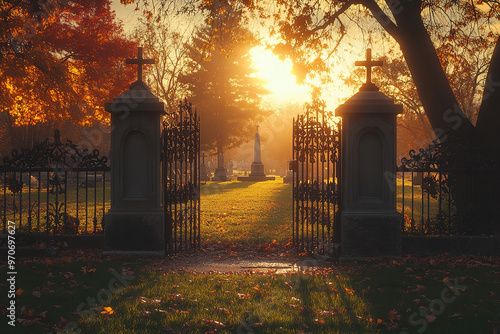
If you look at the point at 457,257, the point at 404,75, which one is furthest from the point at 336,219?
the point at 404,75

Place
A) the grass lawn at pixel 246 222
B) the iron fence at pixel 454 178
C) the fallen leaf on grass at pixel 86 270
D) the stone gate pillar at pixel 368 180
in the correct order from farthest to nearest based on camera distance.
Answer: the grass lawn at pixel 246 222 < the iron fence at pixel 454 178 < the stone gate pillar at pixel 368 180 < the fallen leaf on grass at pixel 86 270

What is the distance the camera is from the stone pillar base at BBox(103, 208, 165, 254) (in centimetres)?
751

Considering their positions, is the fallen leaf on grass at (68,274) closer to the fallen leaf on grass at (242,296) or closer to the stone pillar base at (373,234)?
the fallen leaf on grass at (242,296)

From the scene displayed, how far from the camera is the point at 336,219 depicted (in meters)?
7.80

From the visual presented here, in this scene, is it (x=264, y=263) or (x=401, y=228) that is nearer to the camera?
(x=264, y=263)

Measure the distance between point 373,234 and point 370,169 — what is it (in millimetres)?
1132

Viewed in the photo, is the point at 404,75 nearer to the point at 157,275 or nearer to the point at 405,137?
the point at 405,137

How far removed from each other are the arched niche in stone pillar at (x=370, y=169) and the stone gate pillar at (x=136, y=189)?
Result: 3.53 m

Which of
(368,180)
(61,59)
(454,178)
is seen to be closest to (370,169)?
(368,180)

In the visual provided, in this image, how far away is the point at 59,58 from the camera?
15930 millimetres

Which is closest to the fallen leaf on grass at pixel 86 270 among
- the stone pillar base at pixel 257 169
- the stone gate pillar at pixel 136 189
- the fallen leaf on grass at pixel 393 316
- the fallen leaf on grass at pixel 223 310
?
the stone gate pillar at pixel 136 189

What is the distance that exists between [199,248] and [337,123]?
3568 millimetres

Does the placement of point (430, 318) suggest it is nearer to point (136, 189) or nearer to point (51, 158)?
point (136, 189)

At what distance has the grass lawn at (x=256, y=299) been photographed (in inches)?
166
